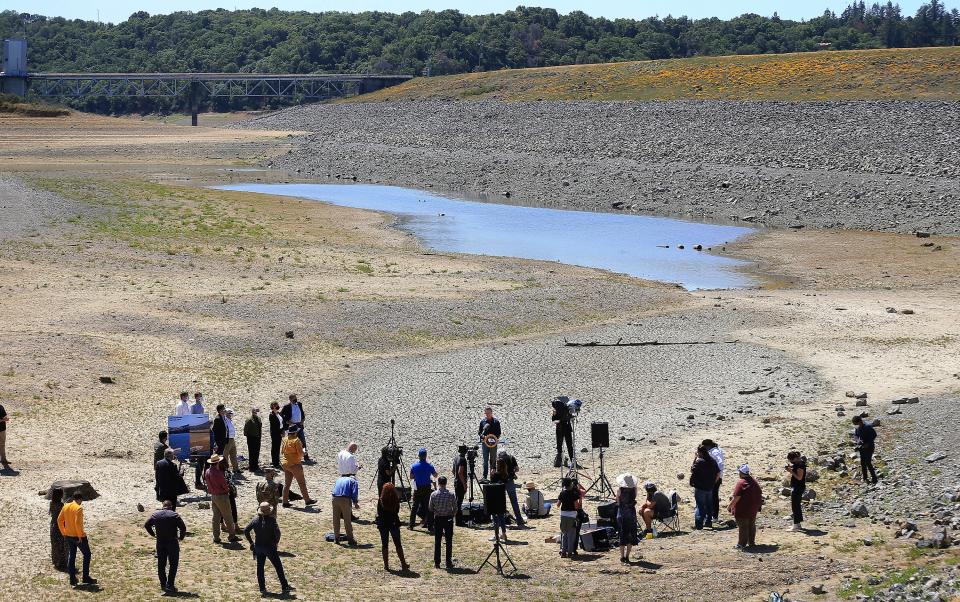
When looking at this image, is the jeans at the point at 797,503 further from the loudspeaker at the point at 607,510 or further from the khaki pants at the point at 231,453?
the khaki pants at the point at 231,453

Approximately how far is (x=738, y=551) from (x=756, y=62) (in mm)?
97443

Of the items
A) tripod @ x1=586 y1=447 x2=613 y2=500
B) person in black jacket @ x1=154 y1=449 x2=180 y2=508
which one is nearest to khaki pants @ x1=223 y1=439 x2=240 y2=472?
person in black jacket @ x1=154 y1=449 x2=180 y2=508

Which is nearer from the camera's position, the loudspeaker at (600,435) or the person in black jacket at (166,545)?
the person in black jacket at (166,545)

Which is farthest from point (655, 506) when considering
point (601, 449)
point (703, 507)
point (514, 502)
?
point (514, 502)

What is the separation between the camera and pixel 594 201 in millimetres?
69812

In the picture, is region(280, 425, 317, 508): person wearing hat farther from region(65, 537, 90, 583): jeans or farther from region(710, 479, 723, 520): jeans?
region(710, 479, 723, 520): jeans

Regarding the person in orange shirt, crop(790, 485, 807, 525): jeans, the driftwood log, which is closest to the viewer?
the person in orange shirt

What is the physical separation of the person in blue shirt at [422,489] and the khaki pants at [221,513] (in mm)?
2887

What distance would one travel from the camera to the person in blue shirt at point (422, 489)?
1997 centimetres

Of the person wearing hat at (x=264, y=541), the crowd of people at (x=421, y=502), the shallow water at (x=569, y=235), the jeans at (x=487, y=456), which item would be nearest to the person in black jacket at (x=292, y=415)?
the crowd of people at (x=421, y=502)

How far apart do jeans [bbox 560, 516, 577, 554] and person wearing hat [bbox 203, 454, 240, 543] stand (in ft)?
15.8

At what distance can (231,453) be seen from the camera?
22375 mm

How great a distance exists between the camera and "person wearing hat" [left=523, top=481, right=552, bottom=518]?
20.7 metres

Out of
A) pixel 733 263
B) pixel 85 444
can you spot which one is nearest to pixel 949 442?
pixel 85 444
